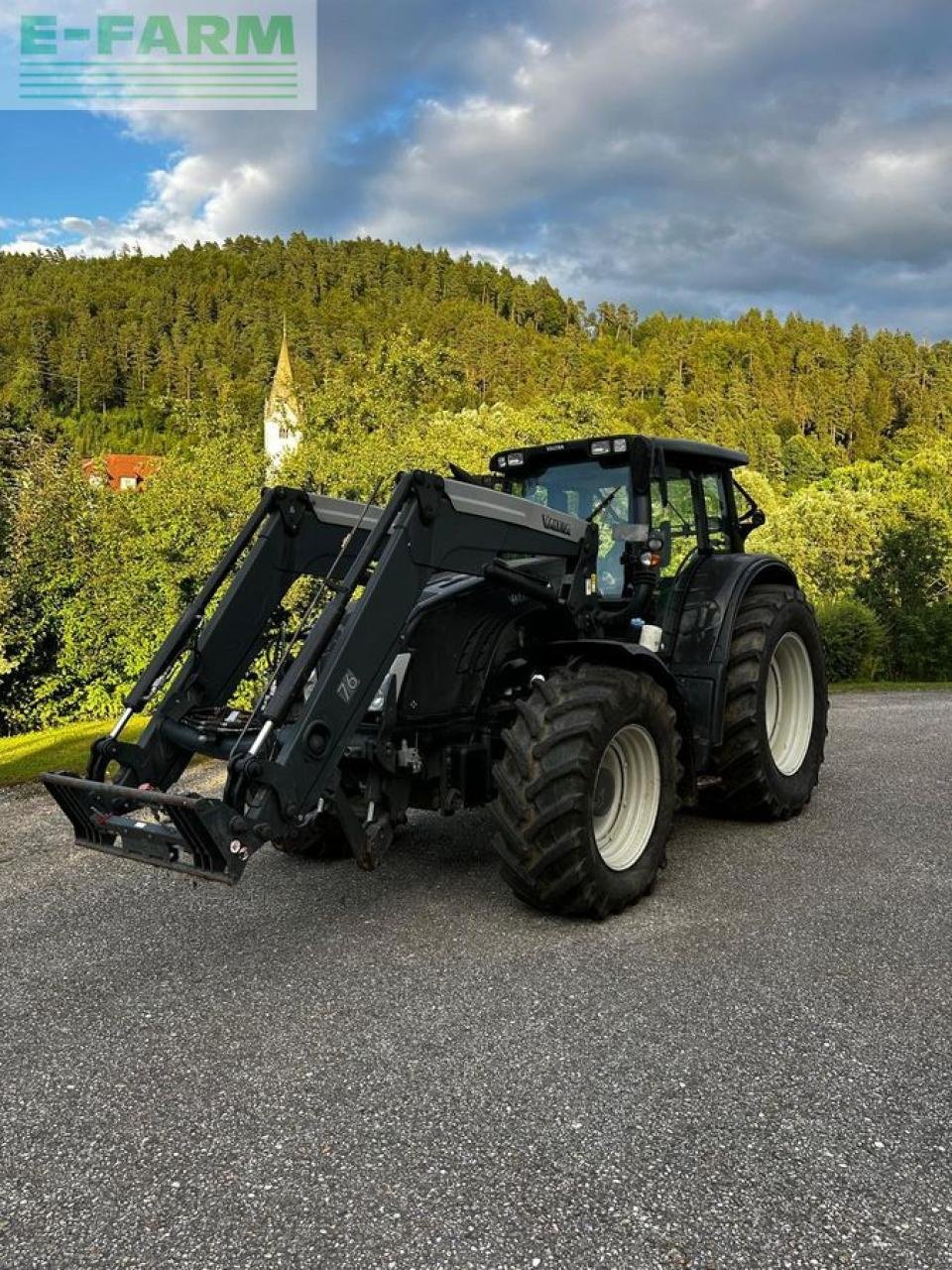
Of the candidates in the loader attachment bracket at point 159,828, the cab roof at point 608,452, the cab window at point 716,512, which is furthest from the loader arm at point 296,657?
the cab window at point 716,512

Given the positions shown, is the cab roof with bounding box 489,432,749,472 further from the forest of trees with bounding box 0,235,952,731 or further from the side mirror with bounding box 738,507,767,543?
the forest of trees with bounding box 0,235,952,731

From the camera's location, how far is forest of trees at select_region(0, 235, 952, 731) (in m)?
18.8

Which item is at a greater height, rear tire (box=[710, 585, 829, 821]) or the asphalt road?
rear tire (box=[710, 585, 829, 821])

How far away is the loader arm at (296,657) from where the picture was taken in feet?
11.1

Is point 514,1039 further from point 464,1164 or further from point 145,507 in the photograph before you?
point 145,507

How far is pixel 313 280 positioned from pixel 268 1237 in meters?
127

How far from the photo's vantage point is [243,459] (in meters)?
22.3

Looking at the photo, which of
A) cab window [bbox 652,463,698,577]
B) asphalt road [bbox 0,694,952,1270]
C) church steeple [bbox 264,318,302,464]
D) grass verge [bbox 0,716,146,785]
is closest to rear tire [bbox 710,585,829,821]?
cab window [bbox 652,463,698,577]

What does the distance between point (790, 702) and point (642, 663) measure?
2.38 m

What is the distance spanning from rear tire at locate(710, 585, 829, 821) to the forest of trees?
11.2 metres

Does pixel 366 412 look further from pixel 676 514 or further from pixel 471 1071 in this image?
pixel 471 1071

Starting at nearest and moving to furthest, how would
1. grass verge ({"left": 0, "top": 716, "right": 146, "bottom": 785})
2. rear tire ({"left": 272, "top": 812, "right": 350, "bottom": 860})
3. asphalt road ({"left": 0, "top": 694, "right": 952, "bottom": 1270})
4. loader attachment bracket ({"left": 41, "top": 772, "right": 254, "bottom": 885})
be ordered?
asphalt road ({"left": 0, "top": 694, "right": 952, "bottom": 1270}) → loader attachment bracket ({"left": 41, "top": 772, "right": 254, "bottom": 885}) → rear tire ({"left": 272, "top": 812, "right": 350, "bottom": 860}) → grass verge ({"left": 0, "top": 716, "right": 146, "bottom": 785})

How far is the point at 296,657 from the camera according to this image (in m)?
4.18

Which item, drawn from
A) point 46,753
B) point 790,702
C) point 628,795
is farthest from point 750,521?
point 46,753
